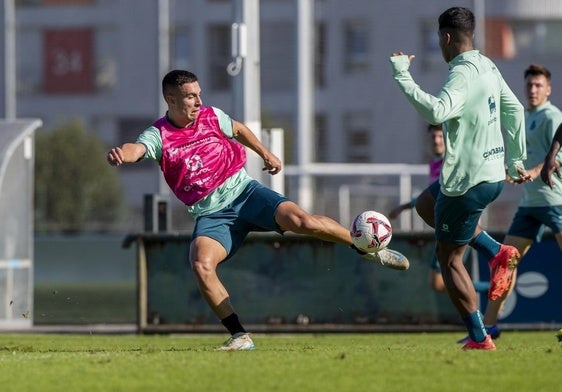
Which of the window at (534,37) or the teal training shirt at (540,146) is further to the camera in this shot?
the window at (534,37)

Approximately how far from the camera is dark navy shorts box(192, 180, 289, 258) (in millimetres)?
11680

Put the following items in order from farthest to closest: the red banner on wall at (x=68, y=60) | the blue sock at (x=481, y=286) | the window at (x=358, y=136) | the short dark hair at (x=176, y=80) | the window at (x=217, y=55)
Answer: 1. the red banner on wall at (x=68, y=60)
2. the window at (x=217, y=55)
3. the window at (x=358, y=136)
4. the blue sock at (x=481, y=286)
5. the short dark hair at (x=176, y=80)

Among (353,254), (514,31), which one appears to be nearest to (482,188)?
(353,254)

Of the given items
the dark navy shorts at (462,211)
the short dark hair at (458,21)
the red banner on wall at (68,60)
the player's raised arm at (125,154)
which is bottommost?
the dark navy shorts at (462,211)

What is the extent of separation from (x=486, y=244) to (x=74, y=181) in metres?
36.5

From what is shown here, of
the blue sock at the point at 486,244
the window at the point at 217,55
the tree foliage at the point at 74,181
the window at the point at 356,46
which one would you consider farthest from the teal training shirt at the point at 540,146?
the window at the point at 217,55

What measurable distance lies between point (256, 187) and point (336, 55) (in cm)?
4234

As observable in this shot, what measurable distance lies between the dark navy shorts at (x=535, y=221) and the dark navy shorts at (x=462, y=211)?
3683mm

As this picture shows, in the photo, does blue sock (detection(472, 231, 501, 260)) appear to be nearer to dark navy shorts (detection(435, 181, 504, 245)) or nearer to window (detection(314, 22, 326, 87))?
dark navy shorts (detection(435, 181, 504, 245))

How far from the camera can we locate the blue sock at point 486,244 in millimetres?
12078

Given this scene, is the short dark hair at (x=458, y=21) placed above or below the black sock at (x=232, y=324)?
above

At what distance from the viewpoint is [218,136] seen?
1197 centimetres

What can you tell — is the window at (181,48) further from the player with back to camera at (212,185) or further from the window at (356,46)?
the player with back to camera at (212,185)

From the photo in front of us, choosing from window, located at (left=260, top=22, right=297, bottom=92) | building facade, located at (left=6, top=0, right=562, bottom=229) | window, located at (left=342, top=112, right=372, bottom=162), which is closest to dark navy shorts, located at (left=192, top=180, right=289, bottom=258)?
building facade, located at (left=6, top=0, right=562, bottom=229)
